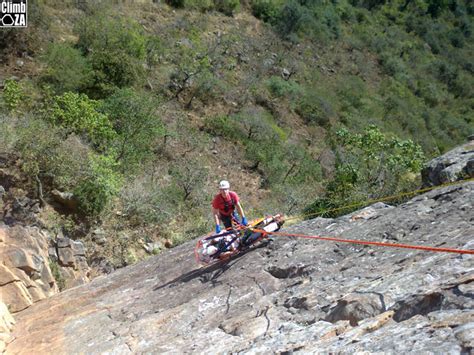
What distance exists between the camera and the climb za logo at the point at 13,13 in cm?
2727

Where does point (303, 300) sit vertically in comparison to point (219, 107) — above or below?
below

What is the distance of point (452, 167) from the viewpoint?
10.5m

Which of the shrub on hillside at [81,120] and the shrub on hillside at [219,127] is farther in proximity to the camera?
the shrub on hillside at [219,127]

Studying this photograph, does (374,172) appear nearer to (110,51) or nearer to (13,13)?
(110,51)

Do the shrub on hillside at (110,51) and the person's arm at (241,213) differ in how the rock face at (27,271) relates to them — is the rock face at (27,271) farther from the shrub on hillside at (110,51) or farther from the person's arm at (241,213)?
the shrub on hillside at (110,51)

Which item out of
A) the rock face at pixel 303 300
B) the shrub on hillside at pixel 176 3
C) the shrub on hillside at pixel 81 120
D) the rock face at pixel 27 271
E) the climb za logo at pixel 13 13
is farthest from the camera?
the shrub on hillside at pixel 176 3

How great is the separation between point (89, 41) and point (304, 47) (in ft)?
84.3

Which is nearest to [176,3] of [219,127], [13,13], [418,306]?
[219,127]

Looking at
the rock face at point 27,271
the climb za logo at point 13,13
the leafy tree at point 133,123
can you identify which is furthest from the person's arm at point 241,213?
the climb za logo at point 13,13

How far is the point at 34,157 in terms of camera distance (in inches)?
645

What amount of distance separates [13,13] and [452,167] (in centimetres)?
2752

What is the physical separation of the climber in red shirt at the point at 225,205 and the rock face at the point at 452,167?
4.94 meters

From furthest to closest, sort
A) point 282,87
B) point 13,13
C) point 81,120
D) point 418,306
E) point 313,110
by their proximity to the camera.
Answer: point 313,110, point 282,87, point 13,13, point 81,120, point 418,306

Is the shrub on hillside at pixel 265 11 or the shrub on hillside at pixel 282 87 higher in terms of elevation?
the shrub on hillside at pixel 265 11
